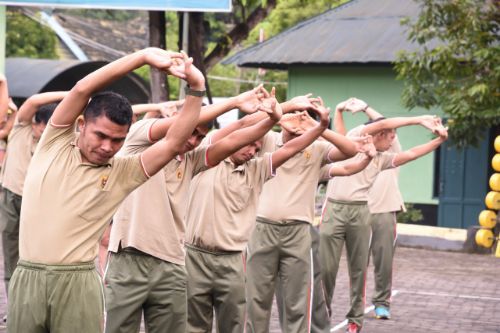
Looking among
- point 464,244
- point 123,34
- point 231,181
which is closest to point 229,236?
point 231,181

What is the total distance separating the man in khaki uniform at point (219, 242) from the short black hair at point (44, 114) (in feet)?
8.49

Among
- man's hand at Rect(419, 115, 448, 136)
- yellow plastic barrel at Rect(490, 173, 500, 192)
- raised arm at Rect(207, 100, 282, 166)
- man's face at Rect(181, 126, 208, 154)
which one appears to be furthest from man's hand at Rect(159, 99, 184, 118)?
yellow plastic barrel at Rect(490, 173, 500, 192)

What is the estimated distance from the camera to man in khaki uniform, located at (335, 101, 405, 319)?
11750mm

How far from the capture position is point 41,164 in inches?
212

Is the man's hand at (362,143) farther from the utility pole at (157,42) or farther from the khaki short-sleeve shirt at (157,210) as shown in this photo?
the utility pole at (157,42)

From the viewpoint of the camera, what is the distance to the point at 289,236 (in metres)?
8.77

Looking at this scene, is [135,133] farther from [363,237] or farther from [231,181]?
[363,237]

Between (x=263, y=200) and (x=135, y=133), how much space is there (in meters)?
2.45

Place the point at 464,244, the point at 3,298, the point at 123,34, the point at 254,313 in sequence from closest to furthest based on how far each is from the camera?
the point at 254,313
the point at 3,298
the point at 464,244
the point at 123,34

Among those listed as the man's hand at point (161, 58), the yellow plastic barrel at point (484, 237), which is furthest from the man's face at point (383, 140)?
the yellow plastic barrel at point (484, 237)

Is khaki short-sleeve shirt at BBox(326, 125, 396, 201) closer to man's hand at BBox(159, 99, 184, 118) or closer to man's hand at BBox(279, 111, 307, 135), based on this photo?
man's hand at BBox(279, 111, 307, 135)

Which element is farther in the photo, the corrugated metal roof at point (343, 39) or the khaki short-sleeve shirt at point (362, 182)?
the corrugated metal roof at point (343, 39)

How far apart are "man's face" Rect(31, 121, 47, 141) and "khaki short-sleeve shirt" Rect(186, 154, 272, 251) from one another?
2780mm

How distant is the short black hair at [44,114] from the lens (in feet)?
31.5
